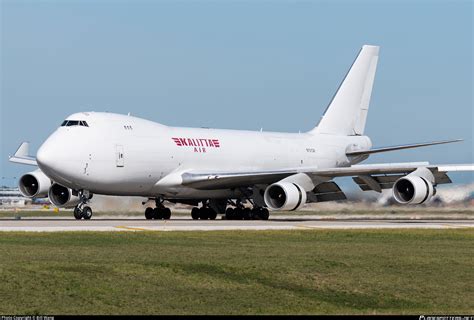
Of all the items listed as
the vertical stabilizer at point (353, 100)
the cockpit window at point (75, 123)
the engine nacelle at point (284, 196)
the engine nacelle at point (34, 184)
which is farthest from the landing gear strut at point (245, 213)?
the cockpit window at point (75, 123)

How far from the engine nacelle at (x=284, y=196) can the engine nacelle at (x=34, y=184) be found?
9.98 meters

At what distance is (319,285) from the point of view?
63.4ft

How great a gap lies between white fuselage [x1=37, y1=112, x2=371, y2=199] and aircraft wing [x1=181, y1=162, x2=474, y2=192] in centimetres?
75

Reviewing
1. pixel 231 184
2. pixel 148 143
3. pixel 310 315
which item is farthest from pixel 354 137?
pixel 310 315

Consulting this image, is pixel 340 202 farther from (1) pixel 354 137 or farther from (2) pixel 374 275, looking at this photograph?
(2) pixel 374 275

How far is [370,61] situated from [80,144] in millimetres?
21116

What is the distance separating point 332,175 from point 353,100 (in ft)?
40.4

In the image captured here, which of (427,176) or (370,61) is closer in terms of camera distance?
(427,176)

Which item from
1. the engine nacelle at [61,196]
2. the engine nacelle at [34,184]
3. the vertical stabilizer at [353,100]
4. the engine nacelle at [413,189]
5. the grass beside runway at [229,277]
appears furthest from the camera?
the vertical stabilizer at [353,100]

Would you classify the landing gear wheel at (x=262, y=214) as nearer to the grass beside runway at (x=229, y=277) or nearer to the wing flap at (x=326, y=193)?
the wing flap at (x=326, y=193)

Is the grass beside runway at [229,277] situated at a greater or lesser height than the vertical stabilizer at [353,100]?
lesser

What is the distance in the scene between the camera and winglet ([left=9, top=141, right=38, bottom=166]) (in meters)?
47.9

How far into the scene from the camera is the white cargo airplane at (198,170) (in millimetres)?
40281

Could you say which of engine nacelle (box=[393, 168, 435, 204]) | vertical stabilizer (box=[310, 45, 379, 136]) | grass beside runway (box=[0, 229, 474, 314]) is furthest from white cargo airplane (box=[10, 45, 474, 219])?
grass beside runway (box=[0, 229, 474, 314])
